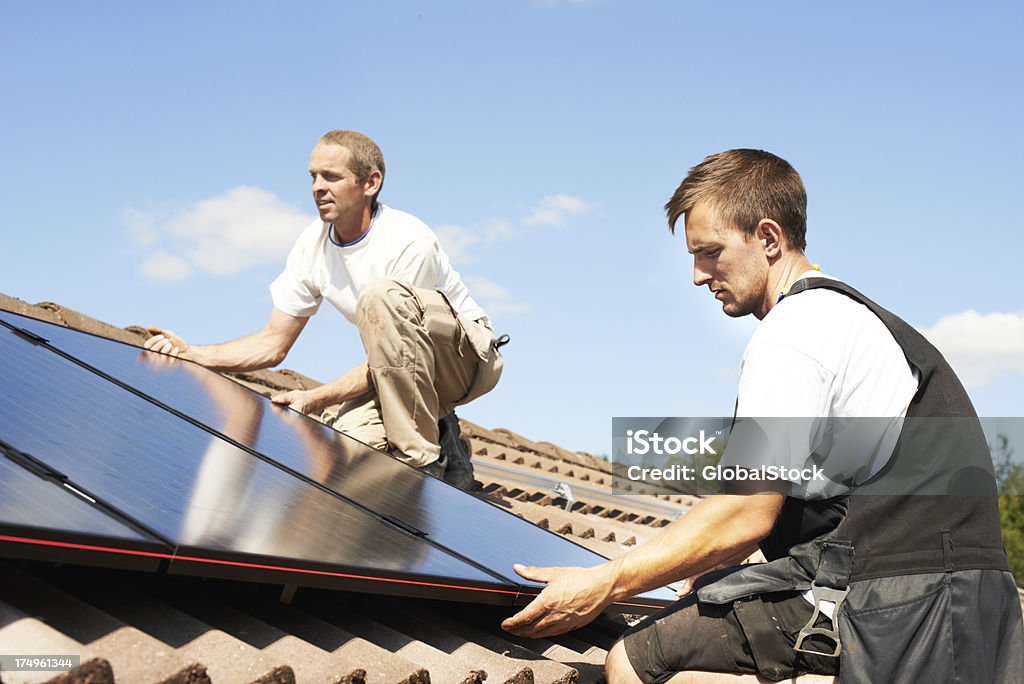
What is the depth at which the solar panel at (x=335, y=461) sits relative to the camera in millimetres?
3869

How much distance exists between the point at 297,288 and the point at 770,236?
382cm

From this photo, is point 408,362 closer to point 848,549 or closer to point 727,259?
point 727,259

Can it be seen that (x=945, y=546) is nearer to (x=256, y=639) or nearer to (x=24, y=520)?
(x=256, y=639)

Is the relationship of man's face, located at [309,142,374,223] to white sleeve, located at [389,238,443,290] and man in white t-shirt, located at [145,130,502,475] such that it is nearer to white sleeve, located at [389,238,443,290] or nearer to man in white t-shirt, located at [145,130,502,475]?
man in white t-shirt, located at [145,130,502,475]

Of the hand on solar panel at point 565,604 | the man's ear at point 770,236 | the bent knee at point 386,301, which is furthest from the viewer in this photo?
the bent knee at point 386,301

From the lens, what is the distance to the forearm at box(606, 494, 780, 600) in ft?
10.2

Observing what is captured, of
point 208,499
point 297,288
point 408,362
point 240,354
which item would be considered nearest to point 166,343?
point 240,354

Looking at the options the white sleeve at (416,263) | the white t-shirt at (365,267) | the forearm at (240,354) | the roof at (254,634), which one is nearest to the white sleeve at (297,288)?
the white t-shirt at (365,267)

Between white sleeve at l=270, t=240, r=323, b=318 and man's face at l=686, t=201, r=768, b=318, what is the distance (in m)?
3.47

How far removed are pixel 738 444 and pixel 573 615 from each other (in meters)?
0.85

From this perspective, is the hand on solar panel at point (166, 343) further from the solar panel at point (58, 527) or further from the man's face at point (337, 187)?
the solar panel at point (58, 527)

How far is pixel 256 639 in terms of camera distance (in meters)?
2.76

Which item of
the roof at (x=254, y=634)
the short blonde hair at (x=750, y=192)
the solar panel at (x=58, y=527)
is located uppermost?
the short blonde hair at (x=750, y=192)

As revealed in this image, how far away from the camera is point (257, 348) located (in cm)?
672
